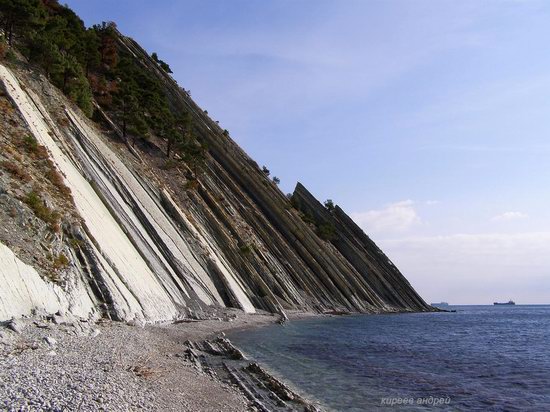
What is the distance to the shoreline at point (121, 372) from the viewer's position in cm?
1038

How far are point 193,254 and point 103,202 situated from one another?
34.5ft

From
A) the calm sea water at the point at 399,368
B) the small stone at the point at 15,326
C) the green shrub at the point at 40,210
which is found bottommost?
the calm sea water at the point at 399,368

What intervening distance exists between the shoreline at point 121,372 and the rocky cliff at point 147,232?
237 cm

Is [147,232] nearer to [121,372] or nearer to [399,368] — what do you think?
[399,368]

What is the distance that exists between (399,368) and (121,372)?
16.4 metres

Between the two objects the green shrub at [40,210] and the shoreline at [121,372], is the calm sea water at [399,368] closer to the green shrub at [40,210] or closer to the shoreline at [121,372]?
the shoreline at [121,372]

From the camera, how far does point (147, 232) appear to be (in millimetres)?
36562

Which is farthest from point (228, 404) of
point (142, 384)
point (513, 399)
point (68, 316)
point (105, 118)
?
point (105, 118)

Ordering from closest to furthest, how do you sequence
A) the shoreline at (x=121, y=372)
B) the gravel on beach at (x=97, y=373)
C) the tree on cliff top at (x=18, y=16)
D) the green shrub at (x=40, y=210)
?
the gravel on beach at (x=97, y=373)
the shoreline at (x=121, y=372)
the green shrub at (x=40, y=210)
the tree on cliff top at (x=18, y=16)

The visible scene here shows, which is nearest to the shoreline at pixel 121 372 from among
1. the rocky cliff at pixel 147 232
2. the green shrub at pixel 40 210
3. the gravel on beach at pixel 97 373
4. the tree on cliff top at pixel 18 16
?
the gravel on beach at pixel 97 373

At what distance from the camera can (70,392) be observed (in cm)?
1038

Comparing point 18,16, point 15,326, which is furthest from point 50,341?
point 18,16

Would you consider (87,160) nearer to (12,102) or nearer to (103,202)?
(103,202)

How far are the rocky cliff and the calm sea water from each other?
314 inches
